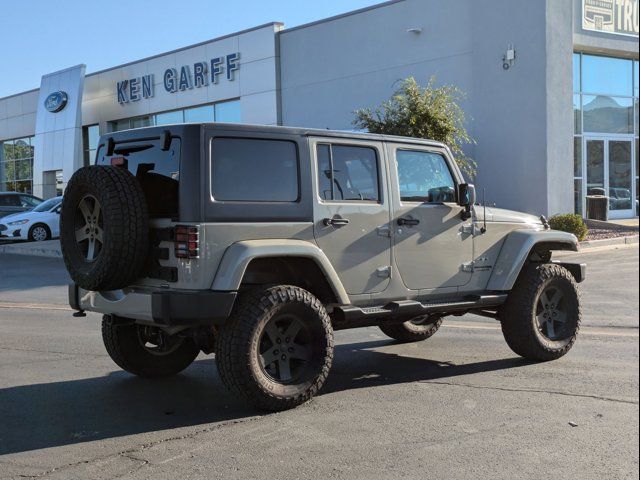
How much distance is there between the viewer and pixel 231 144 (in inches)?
207

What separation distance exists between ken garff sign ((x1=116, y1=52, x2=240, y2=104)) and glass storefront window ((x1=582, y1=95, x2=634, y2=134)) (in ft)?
45.3

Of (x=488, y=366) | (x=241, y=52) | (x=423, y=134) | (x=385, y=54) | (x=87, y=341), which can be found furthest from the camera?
(x=241, y=52)

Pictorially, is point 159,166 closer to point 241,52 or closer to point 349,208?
point 349,208

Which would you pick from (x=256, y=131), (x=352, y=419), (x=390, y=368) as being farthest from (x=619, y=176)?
(x=352, y=419)

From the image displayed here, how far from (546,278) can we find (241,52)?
79.9 ft

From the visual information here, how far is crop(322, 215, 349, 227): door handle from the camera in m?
5.54

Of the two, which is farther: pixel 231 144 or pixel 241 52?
pixel 241 52

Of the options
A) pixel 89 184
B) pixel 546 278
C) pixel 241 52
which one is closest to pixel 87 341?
pixel 89 184

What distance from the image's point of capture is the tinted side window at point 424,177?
618 centimetres

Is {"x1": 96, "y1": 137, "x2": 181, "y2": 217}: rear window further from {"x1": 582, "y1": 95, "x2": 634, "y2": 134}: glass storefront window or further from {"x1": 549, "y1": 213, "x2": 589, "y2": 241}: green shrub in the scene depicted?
{"x1": 582, "y1": 95, "x2": 634, "y2": 134}: glass storefront window

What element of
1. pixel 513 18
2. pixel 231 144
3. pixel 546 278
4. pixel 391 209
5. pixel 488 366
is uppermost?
pixel 513 18

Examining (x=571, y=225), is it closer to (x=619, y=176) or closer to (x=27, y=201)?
(x=619, y=176)

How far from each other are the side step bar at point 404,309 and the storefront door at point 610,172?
18084 mm

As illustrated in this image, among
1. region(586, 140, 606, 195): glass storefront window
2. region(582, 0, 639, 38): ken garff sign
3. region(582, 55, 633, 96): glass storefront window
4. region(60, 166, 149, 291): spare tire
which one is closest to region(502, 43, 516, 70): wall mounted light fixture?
region(582, 0, 639, 38): ken garff sign
